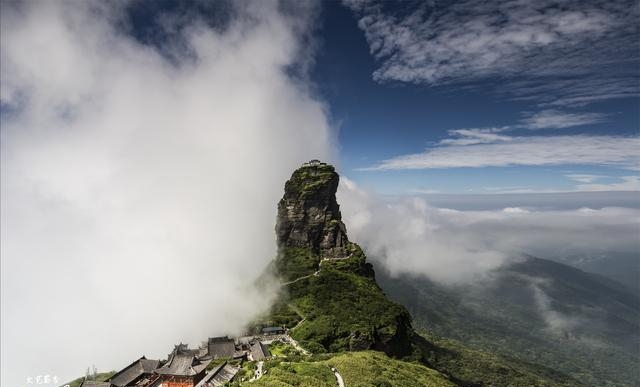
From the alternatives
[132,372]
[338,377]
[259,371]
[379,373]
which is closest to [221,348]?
[132,372]

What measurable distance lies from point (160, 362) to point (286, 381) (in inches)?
1484

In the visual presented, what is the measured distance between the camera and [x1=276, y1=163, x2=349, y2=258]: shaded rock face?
17875 centimetres

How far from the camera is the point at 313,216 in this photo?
601ft

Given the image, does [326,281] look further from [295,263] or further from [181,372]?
[181,372]

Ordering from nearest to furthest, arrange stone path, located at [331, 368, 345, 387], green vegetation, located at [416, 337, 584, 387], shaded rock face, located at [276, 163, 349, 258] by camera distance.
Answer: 1. stone path, located at [331, 368, 345, 387]
2. green vegetation, located at [416, 337, 584, 387]
3. shaded rock face, located at [276, 163, 349, 258]

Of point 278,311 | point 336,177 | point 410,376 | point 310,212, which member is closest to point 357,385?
point 410,376

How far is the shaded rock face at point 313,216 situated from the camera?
586 feet

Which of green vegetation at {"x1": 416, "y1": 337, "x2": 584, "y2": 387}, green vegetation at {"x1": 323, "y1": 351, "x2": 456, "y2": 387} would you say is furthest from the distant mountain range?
green vegetation at {"x1": 416, "y1": 337, "x2": 584, "y2": 387}

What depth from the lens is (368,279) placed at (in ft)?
530

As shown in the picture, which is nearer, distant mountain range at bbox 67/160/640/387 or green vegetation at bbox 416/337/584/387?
distant mountain range at bbox 67/160/640/387

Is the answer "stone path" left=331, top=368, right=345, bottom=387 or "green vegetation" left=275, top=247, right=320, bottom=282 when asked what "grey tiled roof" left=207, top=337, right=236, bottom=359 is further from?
"green vegetation" left=275, top=247, right=320, bottom=282

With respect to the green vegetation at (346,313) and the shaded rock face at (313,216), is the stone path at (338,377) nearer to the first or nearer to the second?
the green vegetation at (346,313)

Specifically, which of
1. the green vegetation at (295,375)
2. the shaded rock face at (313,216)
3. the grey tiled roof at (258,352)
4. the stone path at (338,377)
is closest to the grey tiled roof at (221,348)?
the grey tiled roof at (258,352)

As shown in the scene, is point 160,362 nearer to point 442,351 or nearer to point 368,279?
point 368,279
